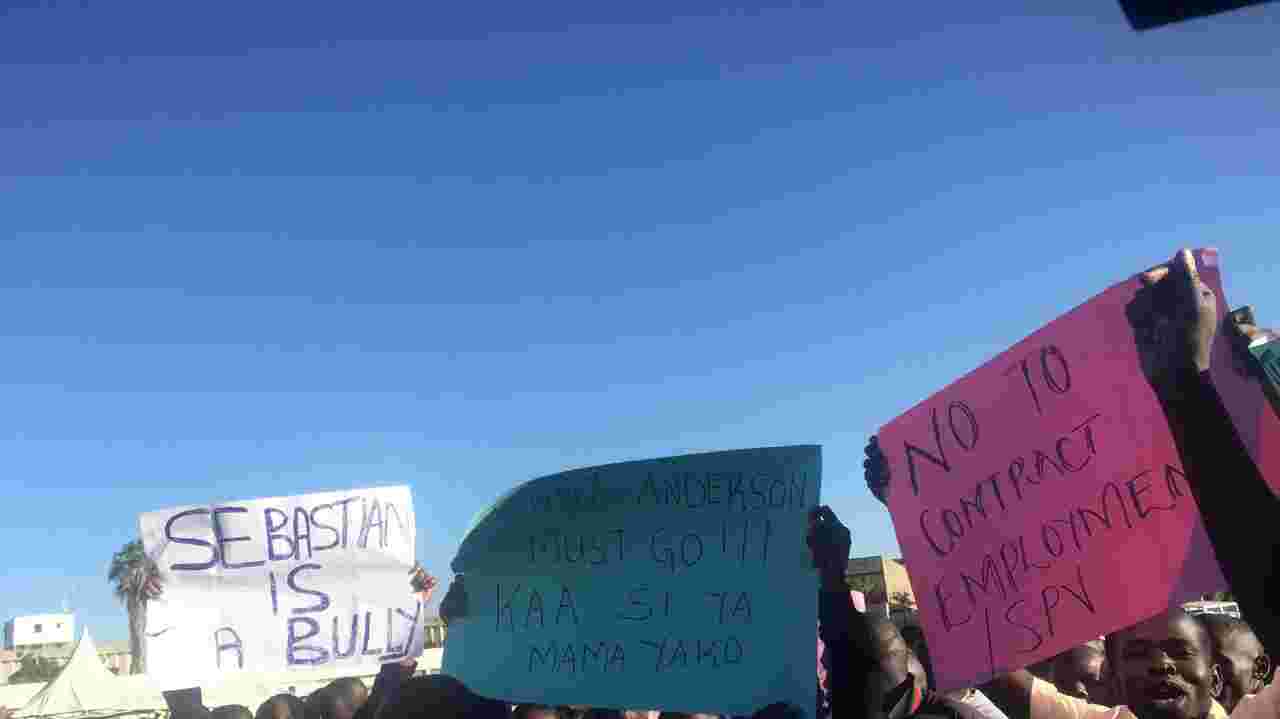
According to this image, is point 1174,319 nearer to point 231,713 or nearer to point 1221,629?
point 1221,629

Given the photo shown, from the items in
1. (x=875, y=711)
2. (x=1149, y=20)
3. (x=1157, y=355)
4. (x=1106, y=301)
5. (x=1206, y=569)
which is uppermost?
(x=1106, y=301)

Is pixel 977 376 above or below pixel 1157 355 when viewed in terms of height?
above

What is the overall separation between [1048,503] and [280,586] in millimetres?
4056

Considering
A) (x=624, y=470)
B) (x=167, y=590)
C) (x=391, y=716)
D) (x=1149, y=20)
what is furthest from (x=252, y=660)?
(x=1149, y=20)

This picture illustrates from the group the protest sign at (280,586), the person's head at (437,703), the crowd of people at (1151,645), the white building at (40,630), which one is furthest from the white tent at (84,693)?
the white building at (40,630)

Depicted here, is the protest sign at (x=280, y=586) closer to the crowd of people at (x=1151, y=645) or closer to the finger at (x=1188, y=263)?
the crowd of people at (x=1151, y=645)

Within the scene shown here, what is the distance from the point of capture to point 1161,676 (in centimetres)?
332

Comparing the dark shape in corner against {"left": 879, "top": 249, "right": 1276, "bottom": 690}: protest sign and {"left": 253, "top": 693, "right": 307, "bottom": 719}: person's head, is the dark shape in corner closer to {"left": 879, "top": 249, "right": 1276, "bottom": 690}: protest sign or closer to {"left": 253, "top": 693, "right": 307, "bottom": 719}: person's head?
{"left": 879, "top": 249, "right": 1276, "bottom": 690}: protest sign

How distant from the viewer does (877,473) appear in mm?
3771

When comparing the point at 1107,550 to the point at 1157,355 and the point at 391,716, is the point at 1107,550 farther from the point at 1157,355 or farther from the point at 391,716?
the point at 391,716

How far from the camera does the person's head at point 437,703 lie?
8.27 ft

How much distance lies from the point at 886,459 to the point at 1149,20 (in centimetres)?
268

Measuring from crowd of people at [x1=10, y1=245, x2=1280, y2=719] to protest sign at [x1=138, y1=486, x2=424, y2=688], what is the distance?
1.07ft

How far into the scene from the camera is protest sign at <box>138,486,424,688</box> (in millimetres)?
5645
